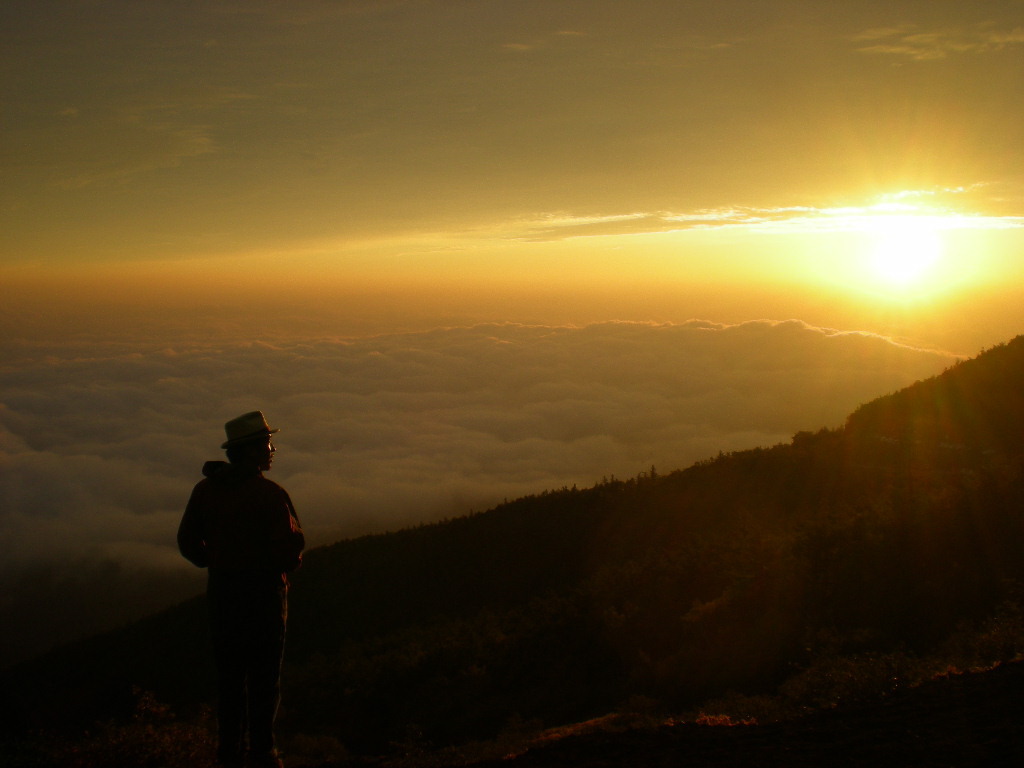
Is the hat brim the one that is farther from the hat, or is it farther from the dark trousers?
the dark trousers

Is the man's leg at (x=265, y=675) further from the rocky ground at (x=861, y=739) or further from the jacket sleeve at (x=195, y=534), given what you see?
the rocky ground at (x=861, y=739)

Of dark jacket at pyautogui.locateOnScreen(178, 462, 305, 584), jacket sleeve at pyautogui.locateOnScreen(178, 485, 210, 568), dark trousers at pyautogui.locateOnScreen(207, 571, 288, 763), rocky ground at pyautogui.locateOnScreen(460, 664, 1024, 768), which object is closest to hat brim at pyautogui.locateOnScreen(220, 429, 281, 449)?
dark jacket at pyautogui.locateOnScreen(178, 462, 305, 584)

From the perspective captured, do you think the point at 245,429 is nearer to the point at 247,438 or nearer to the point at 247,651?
the point at 247,438

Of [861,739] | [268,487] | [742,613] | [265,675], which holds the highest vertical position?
[268,487]

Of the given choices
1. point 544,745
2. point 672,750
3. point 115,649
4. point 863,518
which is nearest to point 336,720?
point 544,745

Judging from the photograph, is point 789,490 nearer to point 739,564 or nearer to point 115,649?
point 739,564

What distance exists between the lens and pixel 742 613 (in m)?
7.97

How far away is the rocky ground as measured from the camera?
3.81 meters

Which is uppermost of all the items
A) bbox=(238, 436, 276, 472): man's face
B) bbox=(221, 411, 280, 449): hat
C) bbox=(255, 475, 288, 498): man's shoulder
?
bbox=(221, 411, 280, 449): hat

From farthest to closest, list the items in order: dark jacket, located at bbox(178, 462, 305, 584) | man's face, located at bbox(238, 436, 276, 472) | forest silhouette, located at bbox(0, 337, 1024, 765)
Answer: forest silhouette, located at bbox(0, 337, 1024, 765) → man's face, located at bbox(238, 436, 276, 472) → dark jacket, located at bbox(178, 462, 305, 584)

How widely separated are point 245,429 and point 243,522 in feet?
1.69

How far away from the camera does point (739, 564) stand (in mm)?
9523

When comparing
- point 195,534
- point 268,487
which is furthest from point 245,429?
point 195,534

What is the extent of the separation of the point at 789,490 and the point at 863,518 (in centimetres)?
460
